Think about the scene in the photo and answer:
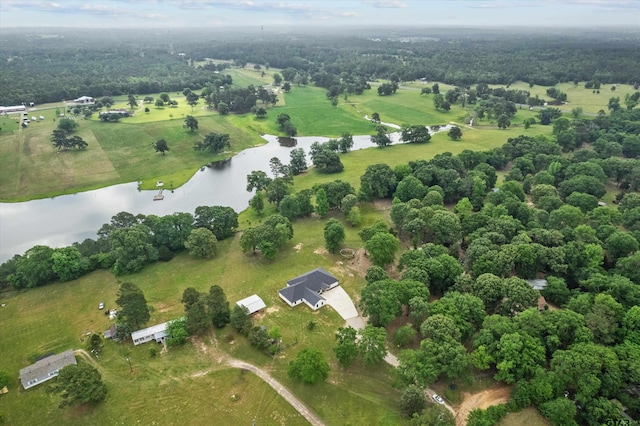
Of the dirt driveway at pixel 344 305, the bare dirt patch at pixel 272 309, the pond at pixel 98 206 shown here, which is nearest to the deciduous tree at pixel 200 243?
the bare dirt patch at pixel 272 309

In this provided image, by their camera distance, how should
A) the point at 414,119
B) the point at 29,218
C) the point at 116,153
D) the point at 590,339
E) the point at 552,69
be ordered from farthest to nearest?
the point at 552,69
the point at 414,119
the point at 116,153
the point at 29,218
the point at 590,339

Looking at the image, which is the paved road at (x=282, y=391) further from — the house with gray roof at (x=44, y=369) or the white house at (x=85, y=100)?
the white house at (x=85, y=100)

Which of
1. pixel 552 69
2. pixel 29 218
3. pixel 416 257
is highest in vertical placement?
pixel 552 69

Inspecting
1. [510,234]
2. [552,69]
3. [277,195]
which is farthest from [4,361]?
[552,69]

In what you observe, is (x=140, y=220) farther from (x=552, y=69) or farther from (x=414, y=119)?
(x=552, y=69)

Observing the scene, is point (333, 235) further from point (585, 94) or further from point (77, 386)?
point (585, 94)

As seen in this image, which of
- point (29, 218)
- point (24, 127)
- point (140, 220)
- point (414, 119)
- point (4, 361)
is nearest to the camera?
point (4, 361)
